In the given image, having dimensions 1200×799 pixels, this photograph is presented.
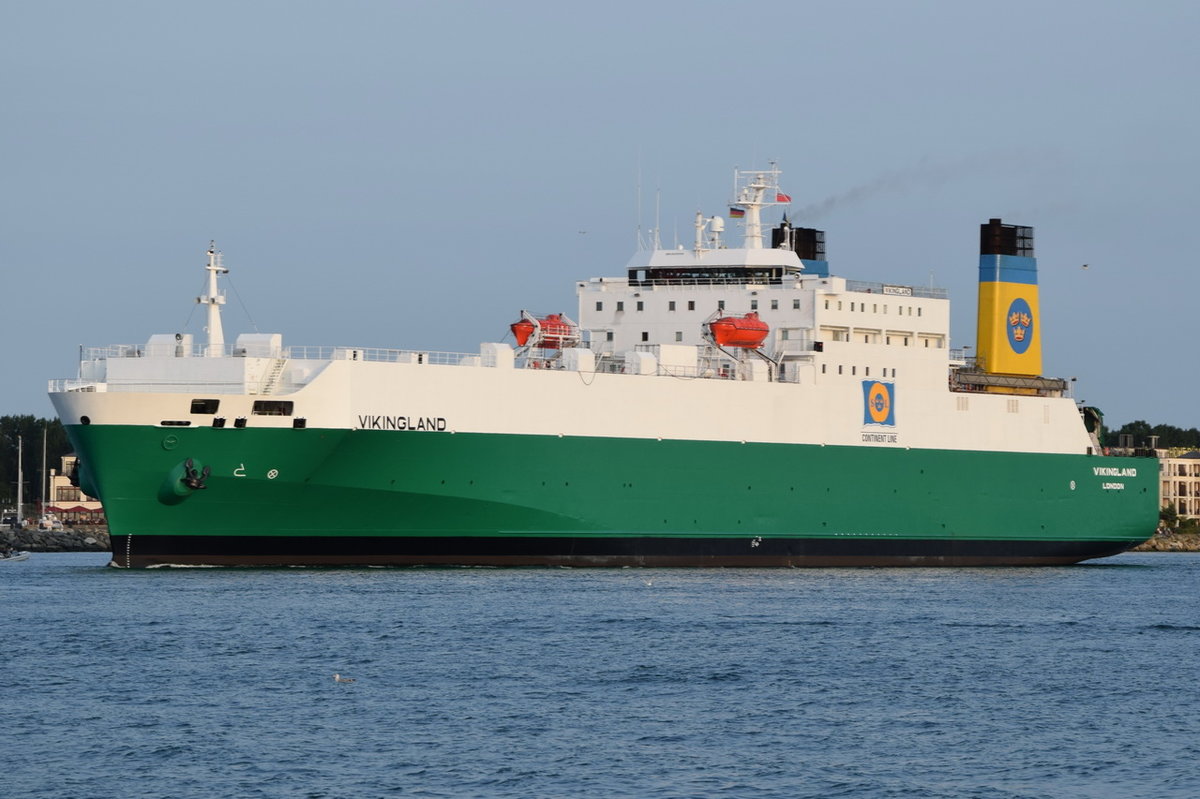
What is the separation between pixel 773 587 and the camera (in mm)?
44719

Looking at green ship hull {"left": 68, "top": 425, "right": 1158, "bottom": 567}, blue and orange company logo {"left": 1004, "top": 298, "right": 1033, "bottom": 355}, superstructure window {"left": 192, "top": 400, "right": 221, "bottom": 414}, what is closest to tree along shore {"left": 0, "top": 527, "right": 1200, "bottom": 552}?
green ship hull {"left": 68, "top": 425, "right": 1158, "bottom": 567}

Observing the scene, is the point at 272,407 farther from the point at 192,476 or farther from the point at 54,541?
the point at 54,541

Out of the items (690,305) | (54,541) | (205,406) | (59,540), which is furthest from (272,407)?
(59,540)

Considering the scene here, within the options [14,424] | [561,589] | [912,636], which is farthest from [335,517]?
[14,424]

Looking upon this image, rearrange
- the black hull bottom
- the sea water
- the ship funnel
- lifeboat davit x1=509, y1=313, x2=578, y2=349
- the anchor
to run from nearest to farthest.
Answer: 1. the sea water
2. the anchor
3. the black hull bottom
4. lifeboat davit x1=509, y1=313, x2=578, y2=349
5. the ship funnel

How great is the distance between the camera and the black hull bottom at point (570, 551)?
43.4 m

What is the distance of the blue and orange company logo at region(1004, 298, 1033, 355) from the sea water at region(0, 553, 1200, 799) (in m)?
17.9

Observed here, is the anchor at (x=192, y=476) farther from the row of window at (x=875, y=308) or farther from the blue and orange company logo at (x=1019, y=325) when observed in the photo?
the blue and orange company logo at (x=1019, y=325)

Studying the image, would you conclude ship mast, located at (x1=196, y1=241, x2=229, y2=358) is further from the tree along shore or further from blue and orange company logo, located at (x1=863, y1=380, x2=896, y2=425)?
the tree along shore

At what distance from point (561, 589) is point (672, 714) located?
52.3 ft

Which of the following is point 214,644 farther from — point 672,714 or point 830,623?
point 830,623

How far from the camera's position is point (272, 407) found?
141 ft

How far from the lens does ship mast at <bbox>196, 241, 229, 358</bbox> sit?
44.4 metres

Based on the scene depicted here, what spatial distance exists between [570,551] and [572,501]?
1.33 meters
